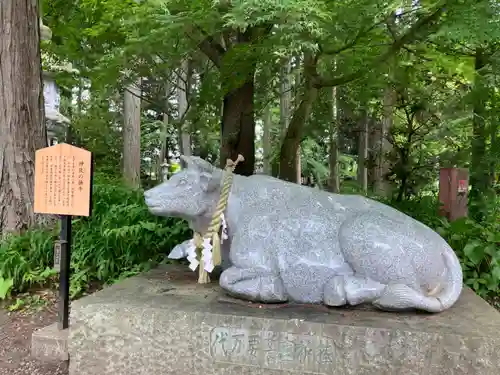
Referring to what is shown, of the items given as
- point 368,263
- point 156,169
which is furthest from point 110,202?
point 156,169

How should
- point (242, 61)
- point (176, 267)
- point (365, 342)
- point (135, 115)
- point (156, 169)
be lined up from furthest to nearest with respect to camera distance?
point (156, 169) < point (135, 115) < point (242, 61) < point (176, 267) < point (365, 342)

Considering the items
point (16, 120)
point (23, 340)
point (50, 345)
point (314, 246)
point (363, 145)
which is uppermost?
point (363, 145)

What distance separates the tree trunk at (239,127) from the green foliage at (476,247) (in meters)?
2.10

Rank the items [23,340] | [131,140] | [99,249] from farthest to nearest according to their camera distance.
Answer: [131,140] → [99,249] → [23,340]

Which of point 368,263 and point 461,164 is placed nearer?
point 368,263

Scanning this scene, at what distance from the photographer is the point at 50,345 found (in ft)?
10.7

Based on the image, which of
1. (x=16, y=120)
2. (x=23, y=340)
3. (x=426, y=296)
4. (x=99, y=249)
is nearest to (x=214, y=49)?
(x=16, y=120)

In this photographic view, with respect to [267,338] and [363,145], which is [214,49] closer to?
[267,338]

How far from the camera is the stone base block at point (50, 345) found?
3.22 m

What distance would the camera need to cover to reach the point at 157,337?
2650 mm

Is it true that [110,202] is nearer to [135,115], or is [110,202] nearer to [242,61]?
[242,61]

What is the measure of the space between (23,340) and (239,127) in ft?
10.6

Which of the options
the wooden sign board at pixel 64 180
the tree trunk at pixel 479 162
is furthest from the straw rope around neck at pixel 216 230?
the tree trunk at pixel 479 162

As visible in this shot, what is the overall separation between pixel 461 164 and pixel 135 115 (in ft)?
23.5
